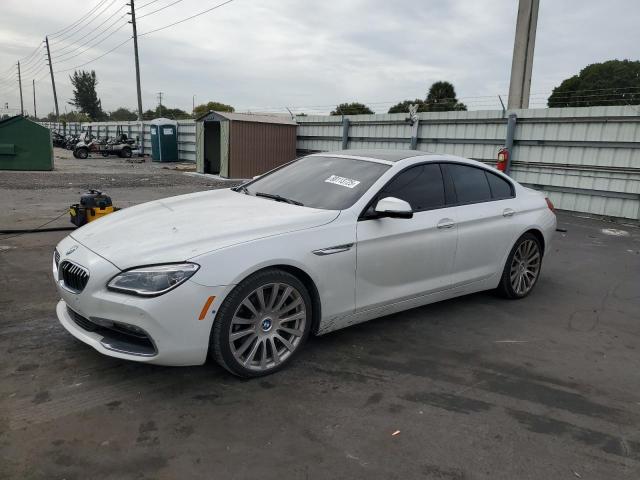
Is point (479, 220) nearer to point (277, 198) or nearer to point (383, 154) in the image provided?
point (383, 154)

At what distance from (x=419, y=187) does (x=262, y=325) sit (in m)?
1.80

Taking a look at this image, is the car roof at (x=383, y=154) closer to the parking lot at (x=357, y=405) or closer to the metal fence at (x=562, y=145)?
the parking lot at (x=357, y=405)

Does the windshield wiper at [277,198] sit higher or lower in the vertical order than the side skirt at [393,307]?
higher

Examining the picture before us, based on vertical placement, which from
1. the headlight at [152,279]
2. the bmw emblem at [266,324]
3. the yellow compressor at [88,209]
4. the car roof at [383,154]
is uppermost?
the car roof at [383,154]

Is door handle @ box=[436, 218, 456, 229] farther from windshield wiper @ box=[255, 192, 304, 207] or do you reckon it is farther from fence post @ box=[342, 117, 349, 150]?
fence post @ box=[342, 117, 349, 150]

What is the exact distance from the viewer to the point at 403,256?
3.74m

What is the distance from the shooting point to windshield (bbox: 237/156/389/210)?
12.1 feet

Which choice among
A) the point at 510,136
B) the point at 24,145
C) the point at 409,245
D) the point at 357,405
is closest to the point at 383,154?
the point at 409,245

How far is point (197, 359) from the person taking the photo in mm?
2863

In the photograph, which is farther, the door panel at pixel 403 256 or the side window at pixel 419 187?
the side window at pixel 419 187

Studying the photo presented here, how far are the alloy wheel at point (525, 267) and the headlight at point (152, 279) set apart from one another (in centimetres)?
334

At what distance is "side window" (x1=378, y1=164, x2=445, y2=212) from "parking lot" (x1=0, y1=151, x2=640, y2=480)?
1054 millimetres

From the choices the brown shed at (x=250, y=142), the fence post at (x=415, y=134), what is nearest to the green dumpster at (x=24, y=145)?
the brown shed at (x=250, y=142)

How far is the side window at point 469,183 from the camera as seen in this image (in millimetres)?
4344
